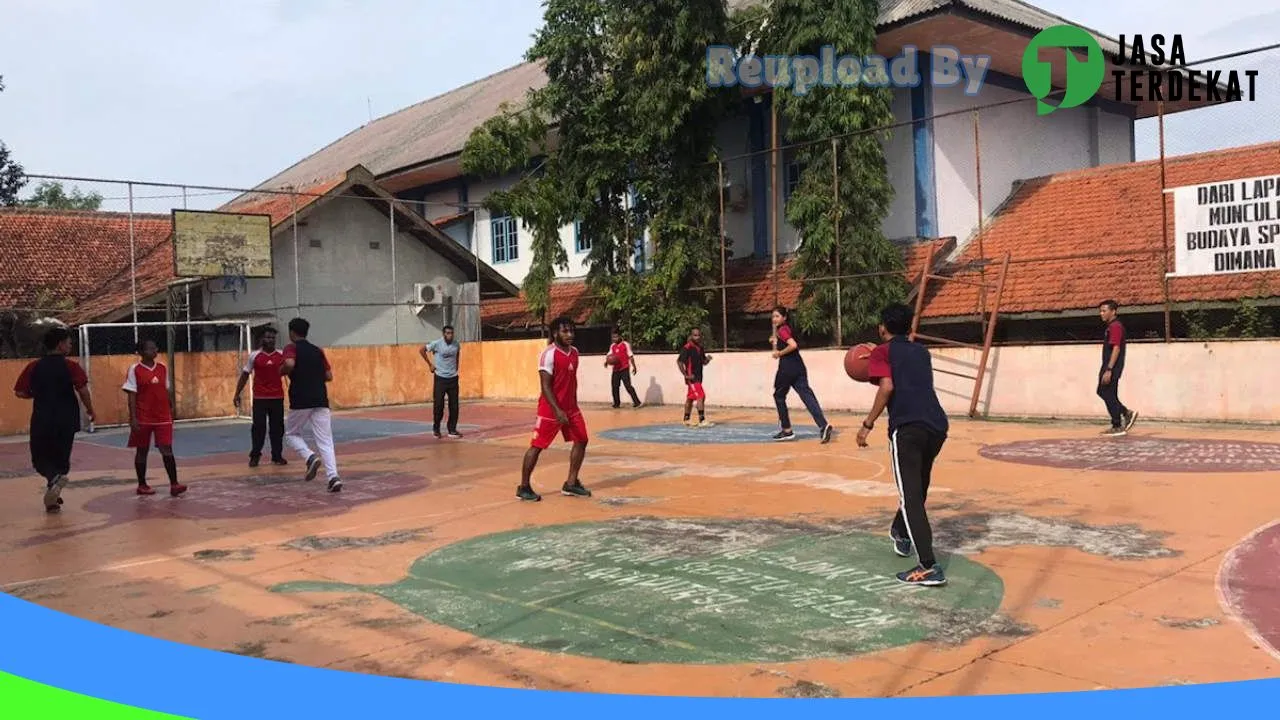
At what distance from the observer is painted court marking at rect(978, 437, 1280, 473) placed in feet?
34.1

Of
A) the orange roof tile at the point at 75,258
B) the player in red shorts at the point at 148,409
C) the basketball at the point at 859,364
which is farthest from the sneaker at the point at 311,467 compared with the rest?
the orange roof tile at the point at 75,258

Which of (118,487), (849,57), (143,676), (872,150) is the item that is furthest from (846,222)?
(143,676)

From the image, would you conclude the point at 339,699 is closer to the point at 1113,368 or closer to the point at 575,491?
the point at 575,491

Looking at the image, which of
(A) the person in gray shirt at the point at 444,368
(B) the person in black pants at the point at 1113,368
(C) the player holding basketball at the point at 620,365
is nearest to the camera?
(B) the person in black pants at the point at 1113,368

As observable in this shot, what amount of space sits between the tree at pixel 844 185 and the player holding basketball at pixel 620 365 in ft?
11.9

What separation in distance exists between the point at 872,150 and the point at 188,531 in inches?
612

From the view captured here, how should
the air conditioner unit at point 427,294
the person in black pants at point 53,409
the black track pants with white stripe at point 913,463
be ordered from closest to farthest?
the black track pants with white stripe at point 913,463 → the person in black pants at point 53,409 → the air conditioner unit at point 427,294

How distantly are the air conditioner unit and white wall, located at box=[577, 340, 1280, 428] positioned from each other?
396 inches

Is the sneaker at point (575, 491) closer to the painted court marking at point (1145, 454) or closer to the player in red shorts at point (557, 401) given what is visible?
the player in red shorts at point (557, 401)

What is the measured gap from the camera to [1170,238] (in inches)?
597

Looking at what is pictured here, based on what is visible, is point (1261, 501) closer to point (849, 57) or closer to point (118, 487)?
point (118, 487)

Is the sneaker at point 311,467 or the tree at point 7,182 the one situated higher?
the tree at point 7,182

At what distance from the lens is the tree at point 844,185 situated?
20.0 metres

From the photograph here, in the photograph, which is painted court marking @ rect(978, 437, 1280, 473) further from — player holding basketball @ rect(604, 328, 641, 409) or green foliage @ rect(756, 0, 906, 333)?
player holding basketball @ rect(604, 328, 641, 409)
